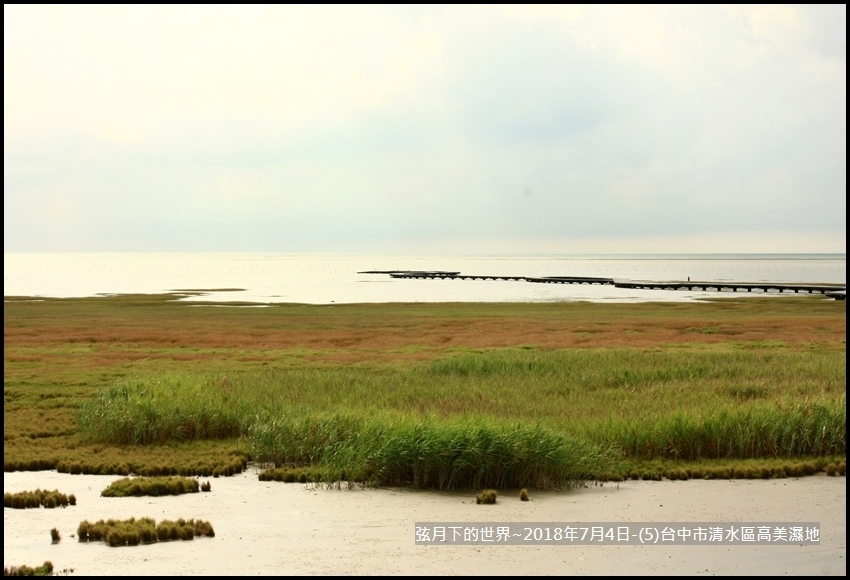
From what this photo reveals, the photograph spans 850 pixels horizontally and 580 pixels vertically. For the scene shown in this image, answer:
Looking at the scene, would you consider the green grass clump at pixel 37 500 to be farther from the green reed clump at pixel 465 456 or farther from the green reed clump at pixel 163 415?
the green reed clump at pixel 163 415

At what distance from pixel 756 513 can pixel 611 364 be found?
1760 cm

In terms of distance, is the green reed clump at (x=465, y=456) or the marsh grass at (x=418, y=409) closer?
the green reed clump at (x=465, y=456)

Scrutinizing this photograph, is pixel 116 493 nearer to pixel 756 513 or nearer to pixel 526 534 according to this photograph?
pixel 526 534

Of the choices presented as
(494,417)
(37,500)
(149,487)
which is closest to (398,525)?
(149,487)

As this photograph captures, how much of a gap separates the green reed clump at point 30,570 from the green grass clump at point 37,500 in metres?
4.26

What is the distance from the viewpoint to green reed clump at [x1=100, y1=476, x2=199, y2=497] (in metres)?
18.2

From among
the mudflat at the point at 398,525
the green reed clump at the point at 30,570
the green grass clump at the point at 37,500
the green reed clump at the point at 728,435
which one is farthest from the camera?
the green reed clump at the point at 728,435

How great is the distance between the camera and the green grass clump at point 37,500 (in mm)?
17344

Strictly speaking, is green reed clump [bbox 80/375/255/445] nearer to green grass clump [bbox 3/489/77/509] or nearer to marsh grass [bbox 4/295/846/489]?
marsh grass [bbox 4/295/846/489]

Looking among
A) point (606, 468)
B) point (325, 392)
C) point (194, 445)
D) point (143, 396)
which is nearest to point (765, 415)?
point (606, 468)

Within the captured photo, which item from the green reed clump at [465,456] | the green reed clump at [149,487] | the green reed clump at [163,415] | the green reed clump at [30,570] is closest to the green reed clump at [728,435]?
the green reed clump at [465,456]

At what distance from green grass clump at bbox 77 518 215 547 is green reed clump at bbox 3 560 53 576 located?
156 cm

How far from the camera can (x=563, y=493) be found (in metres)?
18.6

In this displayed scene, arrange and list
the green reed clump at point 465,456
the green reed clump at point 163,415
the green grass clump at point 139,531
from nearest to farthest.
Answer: the green grass clump at point 139,531, the green reed clump at point 465,456, the green reed clump at point 163,415
